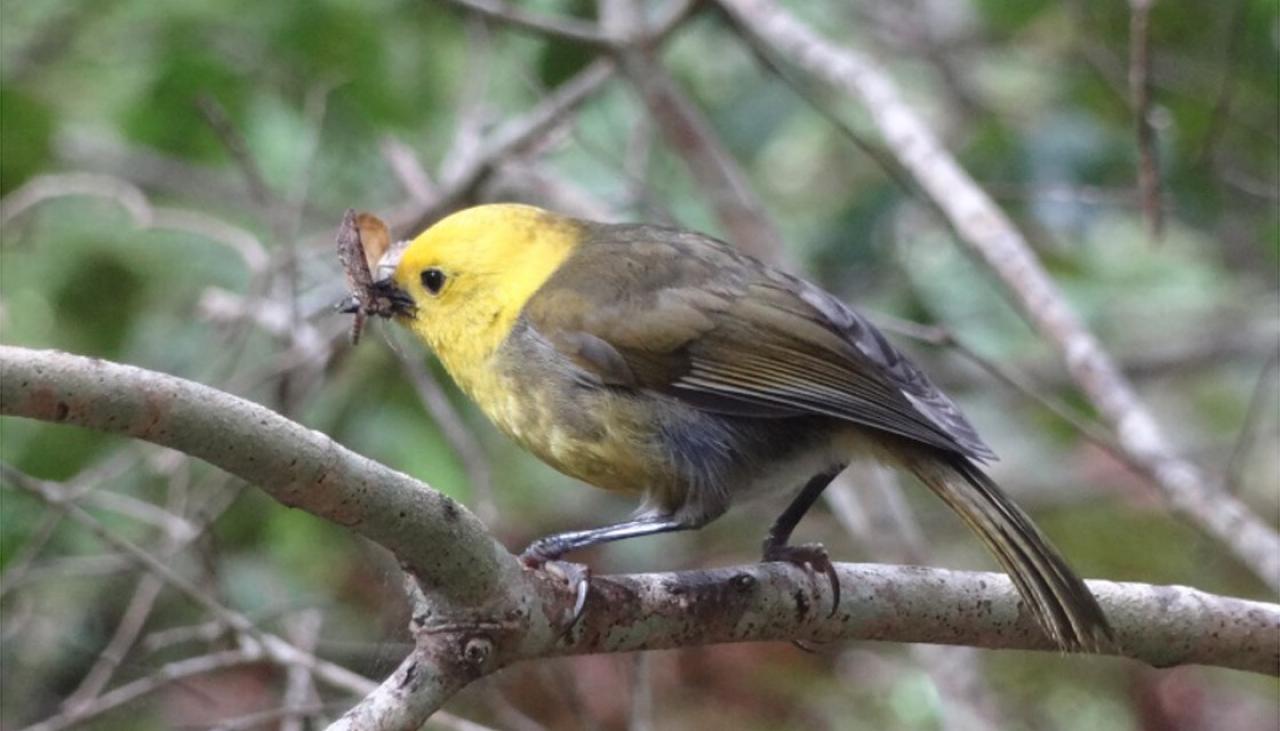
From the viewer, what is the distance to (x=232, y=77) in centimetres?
528

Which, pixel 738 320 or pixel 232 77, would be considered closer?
pixel 738 320

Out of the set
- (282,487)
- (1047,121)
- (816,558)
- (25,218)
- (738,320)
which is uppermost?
(1047,121)

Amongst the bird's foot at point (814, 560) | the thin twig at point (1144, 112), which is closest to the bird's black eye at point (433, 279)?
the bird's foot at point (814, 560)

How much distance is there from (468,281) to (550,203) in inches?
76.8

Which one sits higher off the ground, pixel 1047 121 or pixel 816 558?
pixel 1047 121

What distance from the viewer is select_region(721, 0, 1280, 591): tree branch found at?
147 inches

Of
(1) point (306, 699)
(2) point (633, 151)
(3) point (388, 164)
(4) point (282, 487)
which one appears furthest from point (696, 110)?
(4) point (282, 487)

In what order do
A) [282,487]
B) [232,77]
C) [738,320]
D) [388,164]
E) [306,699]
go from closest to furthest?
[282,487] → [738,320] → [306,699] → [232,77] → [388,164]

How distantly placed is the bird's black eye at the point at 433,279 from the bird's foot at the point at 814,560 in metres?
0.97

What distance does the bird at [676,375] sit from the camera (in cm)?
344

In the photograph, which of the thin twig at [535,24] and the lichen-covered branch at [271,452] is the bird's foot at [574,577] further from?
the thin twig at [535,24]

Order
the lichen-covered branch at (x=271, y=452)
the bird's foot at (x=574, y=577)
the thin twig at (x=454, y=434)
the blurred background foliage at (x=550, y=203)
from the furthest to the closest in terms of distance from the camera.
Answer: the blurred background foliage at (x=550, y=203), the thin twig at (x=454, y=434), the bird's foot at (x=574, y=577), the lichen-covered branch at (x=271, y=452)

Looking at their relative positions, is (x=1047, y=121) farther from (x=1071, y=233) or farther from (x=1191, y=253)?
(x=1191, y=253)

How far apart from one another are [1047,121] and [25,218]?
3149 mm
